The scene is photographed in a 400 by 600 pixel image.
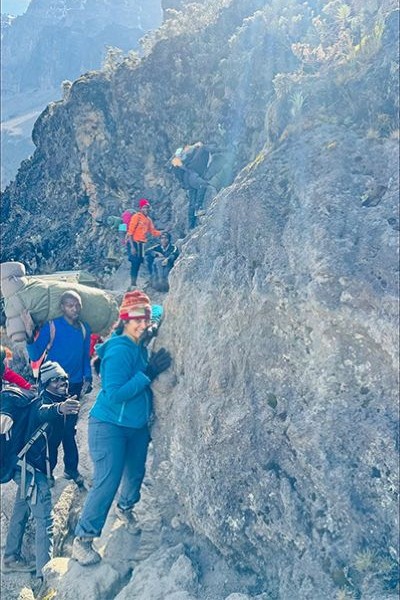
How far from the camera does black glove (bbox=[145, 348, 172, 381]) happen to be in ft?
22.5

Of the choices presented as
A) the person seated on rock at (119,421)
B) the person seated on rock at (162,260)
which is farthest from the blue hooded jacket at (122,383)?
the person seated on rock at (162,260)

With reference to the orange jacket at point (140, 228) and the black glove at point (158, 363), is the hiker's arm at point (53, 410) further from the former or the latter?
the orange jacket at point (140, 228)

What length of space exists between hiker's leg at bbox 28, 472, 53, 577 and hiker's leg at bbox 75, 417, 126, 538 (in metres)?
0.67

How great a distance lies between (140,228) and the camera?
1252 cm

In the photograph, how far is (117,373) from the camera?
612 cm

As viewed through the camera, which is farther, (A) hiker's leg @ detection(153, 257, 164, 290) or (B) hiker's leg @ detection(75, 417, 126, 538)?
(A) hiker's leg @ detection(153, 257, 164, 290)

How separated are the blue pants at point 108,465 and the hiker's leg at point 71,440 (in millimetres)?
1136

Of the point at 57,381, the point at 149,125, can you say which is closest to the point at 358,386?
the point at 57,381

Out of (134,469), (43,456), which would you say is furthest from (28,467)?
(134,469)

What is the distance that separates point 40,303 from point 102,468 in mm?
2596

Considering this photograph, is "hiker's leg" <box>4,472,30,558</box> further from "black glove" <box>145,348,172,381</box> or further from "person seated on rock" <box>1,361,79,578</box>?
"black glove" <box>145,348,172,381</box>

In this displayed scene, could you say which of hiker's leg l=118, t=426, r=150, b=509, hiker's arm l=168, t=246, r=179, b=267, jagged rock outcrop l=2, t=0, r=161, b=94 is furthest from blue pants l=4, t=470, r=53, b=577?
jagged rock outcrop l=2, t=0, r=161, b=94

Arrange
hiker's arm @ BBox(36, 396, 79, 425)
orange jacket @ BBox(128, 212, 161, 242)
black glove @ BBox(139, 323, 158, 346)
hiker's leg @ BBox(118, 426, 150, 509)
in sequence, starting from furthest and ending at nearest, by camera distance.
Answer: orange jacket @ BBox(128, 212, 161, 242)
hiker's arm @ BBox(36, 396, 79, 425)
hiker's leg @ BBox(118, 426, 150, 509)
black glove @ BBox(139, 323, 158, 346)

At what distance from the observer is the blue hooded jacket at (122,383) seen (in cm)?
612
